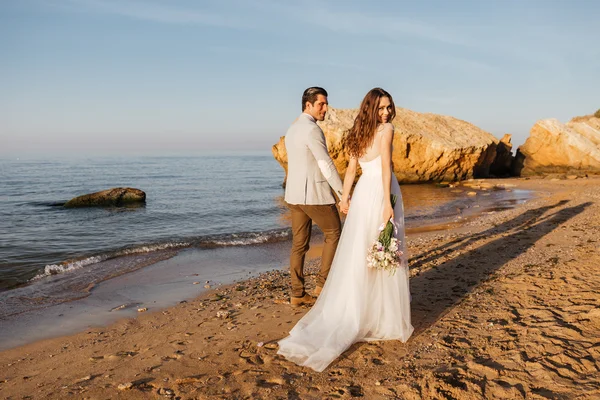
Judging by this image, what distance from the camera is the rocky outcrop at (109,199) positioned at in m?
19.7

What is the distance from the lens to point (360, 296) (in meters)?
4.12

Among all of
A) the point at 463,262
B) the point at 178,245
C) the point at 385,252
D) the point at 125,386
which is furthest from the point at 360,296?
the point at 178,245

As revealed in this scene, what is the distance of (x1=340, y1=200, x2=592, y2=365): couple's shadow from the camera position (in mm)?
5270

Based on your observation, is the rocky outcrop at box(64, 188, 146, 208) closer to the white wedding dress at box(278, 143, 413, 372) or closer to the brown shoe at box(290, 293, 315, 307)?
the brown shoe at box(290, 293, 315, 307)

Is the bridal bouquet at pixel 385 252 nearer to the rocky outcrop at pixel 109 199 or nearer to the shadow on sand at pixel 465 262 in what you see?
the shadow on sand at pixel 465 262

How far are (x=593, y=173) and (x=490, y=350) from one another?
27289 mm

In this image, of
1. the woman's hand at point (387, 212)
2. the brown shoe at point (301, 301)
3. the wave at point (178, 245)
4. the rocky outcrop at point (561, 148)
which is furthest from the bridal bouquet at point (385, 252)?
the rocky outcrop at point (561, 148)

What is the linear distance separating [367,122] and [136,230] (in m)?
11.5

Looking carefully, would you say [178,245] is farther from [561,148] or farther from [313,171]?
[561,148]

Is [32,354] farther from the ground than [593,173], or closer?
closer

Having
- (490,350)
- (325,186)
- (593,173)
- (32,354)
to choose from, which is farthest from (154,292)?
(593,173)

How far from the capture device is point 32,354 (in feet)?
16.2

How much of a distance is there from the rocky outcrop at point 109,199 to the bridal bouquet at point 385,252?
18.0m

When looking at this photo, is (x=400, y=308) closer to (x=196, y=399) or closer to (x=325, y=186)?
(x=325, y=186)
